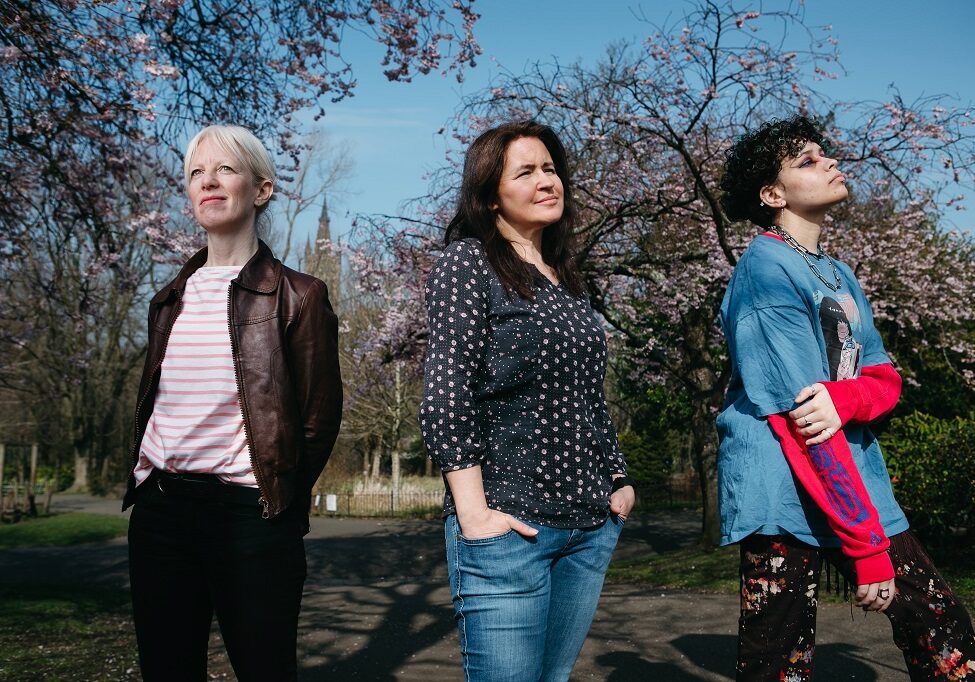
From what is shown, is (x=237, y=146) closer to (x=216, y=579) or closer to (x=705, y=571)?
(x=216, y=579)

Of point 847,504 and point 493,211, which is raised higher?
point 493,211

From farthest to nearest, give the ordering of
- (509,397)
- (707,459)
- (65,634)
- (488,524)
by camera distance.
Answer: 1. (707,459)
2. (65,634)
3. (509,397)
4. (488,524)

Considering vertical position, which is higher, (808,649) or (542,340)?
(542,340)

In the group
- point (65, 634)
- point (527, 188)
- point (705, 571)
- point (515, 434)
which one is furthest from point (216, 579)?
point (705, 571)

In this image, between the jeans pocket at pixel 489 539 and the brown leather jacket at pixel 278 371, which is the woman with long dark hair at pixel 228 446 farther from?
the jeans pocket at pixel 489 539

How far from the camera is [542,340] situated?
2129 mm

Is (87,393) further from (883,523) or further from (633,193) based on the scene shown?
(883,523)

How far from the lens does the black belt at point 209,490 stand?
2336 millimetres

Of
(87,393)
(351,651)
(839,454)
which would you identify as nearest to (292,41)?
(351,651)

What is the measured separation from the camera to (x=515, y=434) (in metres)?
2.08

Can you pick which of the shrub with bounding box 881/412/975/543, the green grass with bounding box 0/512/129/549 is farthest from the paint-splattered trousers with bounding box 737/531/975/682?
the green grass with bounding box 0/512/129/549

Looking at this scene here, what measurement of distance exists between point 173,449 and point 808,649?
1839 mm

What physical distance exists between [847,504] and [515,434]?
905mm

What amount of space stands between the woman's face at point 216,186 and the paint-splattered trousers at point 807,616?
1822 millimetres
